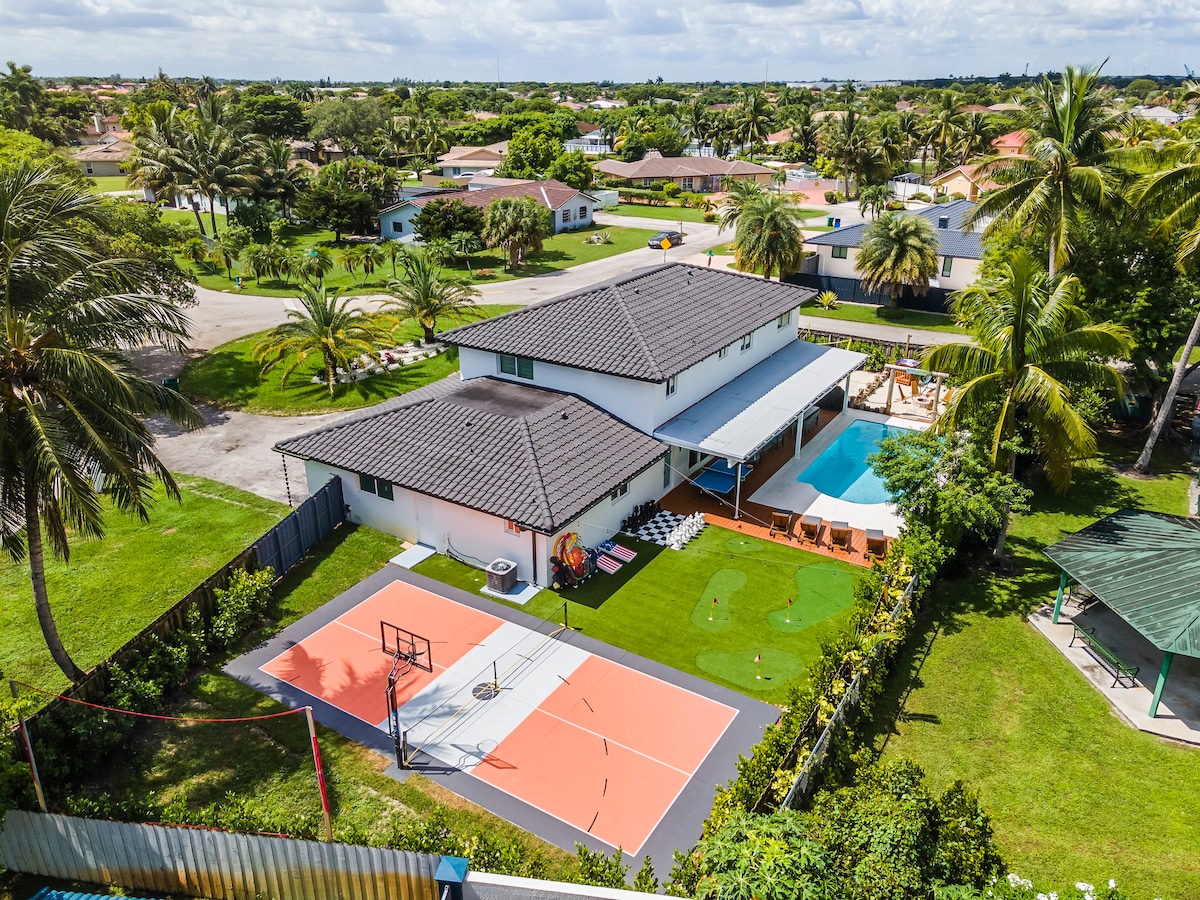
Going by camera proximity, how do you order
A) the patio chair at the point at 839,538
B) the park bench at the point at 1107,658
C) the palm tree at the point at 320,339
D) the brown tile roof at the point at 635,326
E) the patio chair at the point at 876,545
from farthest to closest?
1. the palm tree at the point at 320,339
2. the brown tile roof at the point at 635,326
3. the patio chair at the point at 839,538
4. the patio chair at the point at 876,545
5. the park bench at the point at 1107,658

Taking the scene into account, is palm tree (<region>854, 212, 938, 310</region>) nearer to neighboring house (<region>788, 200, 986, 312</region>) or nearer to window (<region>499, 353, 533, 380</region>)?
neighboring house (<region>788, 200, 986, 312</region>)

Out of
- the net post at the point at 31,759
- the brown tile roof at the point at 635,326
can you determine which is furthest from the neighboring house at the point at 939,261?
the net post at the point at 31,759

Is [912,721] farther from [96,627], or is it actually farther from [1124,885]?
[96,627]

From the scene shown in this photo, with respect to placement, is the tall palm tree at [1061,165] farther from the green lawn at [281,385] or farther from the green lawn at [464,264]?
the green lawn at [464,264]

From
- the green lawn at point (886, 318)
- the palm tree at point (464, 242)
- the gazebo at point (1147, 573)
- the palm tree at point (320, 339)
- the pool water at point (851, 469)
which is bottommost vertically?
the pool water at point (851, 469)

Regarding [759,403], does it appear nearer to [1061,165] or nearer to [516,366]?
[516,366]

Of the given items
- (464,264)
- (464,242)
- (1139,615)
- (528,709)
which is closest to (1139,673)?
(1139,615)

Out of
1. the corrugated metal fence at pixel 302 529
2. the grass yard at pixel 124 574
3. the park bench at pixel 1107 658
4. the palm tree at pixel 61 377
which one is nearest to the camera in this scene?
the palm tree at pixel 61 377
